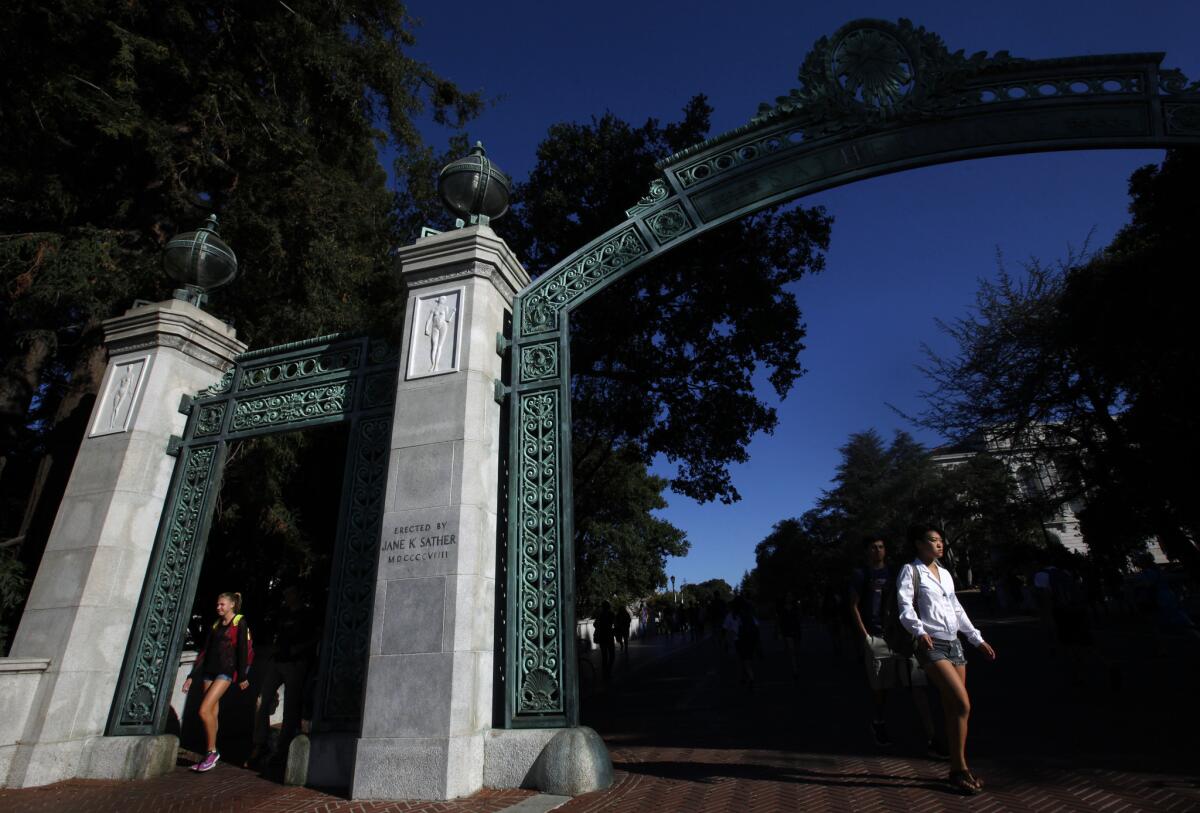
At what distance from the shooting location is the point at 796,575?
68.2 m

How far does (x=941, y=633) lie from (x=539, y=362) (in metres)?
4.10

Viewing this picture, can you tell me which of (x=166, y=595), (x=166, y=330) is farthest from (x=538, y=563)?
(x=166, y=330)

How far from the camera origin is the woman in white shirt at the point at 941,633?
4.27 meters

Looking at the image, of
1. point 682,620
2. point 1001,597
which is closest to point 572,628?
point 1001,597

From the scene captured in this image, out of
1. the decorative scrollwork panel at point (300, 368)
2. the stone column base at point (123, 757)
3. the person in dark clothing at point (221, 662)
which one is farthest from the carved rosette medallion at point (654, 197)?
the stone column base at point (123, 757)

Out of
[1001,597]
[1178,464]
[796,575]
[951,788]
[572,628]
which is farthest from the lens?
[796,575]

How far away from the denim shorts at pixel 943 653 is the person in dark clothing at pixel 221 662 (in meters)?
6.10

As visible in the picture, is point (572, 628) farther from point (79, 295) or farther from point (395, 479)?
point (79, 295)

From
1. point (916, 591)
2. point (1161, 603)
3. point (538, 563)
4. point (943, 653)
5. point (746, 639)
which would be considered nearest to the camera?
point (943, 653)

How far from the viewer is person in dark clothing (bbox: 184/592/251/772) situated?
638 cm

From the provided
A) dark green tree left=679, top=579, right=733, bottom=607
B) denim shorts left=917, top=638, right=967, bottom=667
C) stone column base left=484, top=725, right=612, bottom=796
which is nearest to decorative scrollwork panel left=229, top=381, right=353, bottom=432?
stone column base left=484, top=725, right=612, bottom=796

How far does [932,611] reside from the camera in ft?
14.9

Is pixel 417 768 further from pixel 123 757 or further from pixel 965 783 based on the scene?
pixel 965 783

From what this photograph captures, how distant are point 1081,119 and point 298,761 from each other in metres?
10.2
